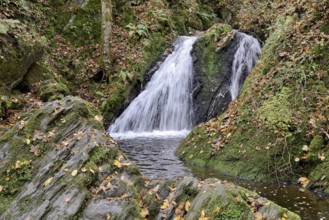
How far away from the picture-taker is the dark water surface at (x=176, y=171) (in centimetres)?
530

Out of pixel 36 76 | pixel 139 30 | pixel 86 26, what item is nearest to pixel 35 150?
pixel 36 76

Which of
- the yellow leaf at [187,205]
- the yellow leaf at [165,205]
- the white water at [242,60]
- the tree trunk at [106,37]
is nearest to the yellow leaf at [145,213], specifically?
the yellow leaf at [165,205]

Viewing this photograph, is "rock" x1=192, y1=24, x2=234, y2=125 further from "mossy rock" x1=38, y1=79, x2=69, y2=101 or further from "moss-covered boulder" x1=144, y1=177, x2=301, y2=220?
"moss-covered boulder" x1=144, y1=177, x2=301, y2=220

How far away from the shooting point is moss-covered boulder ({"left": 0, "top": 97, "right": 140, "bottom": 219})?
4.38 meters

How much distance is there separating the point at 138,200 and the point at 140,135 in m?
8.52

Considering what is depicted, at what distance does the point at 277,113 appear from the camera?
730 cm

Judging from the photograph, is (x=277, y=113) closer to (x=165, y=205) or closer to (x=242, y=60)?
(x=165, y=205)

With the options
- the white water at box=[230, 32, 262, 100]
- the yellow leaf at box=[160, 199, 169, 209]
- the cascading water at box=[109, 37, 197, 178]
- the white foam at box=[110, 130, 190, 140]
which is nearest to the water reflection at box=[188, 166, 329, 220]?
the yellow leaf at box=[160, 199, 169, 209]

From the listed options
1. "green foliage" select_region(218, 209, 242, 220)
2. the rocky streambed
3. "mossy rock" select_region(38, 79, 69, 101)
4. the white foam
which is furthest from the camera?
the white foam

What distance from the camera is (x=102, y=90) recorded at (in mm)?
14664

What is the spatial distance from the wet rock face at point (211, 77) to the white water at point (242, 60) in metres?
0.18

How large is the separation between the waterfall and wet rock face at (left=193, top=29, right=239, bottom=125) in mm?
333

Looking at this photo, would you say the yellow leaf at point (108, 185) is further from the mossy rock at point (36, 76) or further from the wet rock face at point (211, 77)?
the wet rock face at point (211, 77)

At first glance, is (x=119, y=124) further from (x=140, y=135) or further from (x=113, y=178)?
(x=113, y=178)
